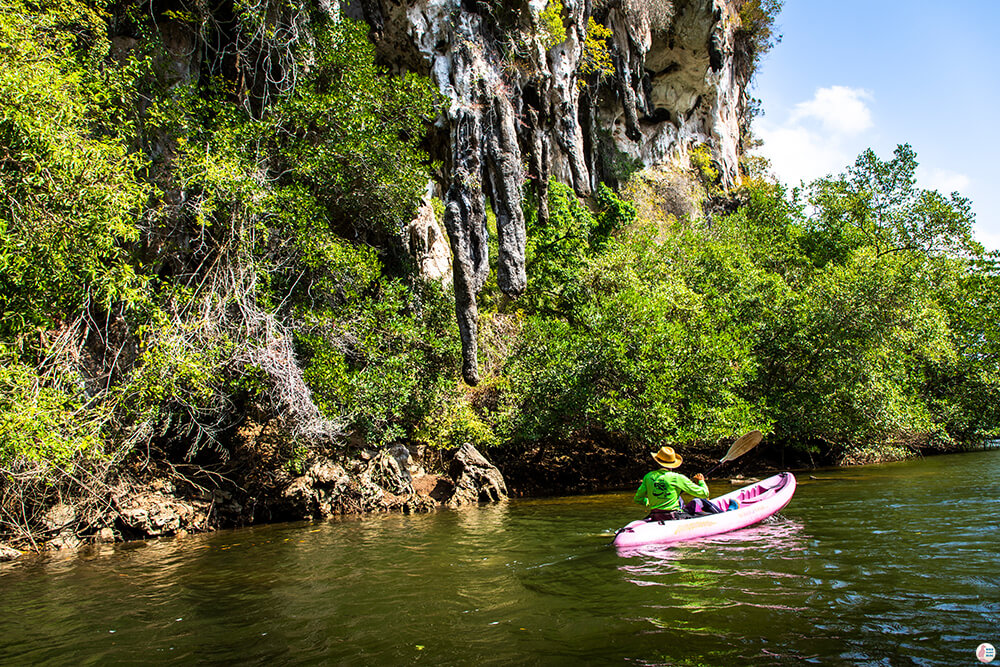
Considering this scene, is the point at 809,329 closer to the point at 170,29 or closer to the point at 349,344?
the point at 349,344

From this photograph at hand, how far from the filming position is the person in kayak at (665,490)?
7.49 metres

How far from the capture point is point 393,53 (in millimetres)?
17812

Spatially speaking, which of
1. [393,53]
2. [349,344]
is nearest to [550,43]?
[393,53]

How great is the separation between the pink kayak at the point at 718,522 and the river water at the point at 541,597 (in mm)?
198

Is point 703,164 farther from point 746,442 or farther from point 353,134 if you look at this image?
point 746,442

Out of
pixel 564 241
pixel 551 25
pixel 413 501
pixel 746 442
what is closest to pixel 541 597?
pixel 746 442

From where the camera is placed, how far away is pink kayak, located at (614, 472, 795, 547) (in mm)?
7023

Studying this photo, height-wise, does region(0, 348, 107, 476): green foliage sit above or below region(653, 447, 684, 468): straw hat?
above

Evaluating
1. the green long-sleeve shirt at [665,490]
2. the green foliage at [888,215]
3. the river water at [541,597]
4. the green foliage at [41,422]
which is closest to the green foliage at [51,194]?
the green foliage at [41,422]

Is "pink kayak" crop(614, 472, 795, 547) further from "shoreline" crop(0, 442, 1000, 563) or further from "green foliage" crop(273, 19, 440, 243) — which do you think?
"green foliage" crop(273, 19, 440, 243)

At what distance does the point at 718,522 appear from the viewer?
7566mm

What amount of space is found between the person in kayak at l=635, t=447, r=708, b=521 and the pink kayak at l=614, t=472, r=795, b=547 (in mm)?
243

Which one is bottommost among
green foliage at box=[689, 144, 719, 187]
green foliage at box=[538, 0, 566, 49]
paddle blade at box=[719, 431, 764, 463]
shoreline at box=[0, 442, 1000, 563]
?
shoreline at box=[0, 442, 1000, 563]

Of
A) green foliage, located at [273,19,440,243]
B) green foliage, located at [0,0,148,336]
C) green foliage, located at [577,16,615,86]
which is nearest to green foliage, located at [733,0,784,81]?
green foliage, located at [577,16,615,86]
